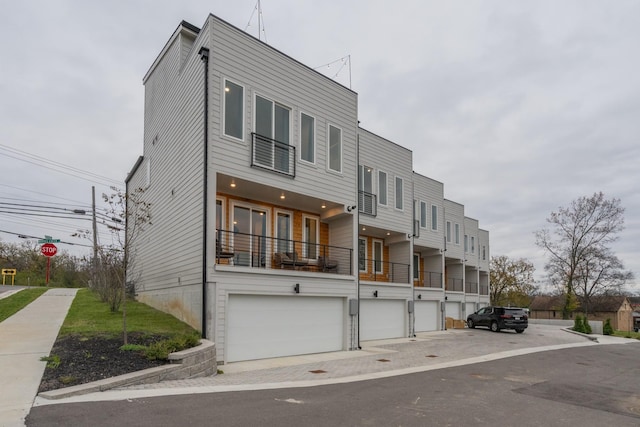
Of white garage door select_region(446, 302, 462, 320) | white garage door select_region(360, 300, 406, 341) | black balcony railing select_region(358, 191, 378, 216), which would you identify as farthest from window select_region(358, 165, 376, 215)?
white garage door select_region(446, 302, 462, 320)

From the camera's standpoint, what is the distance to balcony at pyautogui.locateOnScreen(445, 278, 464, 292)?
28750 mm

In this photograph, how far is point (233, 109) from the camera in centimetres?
1218

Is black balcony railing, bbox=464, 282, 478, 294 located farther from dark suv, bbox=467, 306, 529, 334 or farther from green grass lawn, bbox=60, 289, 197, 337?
green grass lawn, bbox=60, 289, 197, 337

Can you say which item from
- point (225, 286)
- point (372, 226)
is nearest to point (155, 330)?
point (225, 286)

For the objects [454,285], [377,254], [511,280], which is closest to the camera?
[377,254]

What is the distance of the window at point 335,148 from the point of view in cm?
1502

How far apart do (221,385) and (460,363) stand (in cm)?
735

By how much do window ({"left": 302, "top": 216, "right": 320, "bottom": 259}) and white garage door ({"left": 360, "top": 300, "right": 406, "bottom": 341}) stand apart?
3104 millimetres

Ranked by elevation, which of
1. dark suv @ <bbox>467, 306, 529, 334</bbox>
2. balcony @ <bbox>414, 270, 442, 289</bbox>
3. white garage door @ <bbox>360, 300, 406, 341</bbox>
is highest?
balcony @ <bbox>414, 270, 442, 289</bbox>

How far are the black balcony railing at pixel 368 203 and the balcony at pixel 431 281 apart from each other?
8.14 m

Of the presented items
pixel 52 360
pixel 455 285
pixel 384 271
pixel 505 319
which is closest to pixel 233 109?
pixel 52 360

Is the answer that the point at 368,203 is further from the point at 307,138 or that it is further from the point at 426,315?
the point at 426,315

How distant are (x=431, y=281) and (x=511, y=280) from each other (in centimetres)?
2343

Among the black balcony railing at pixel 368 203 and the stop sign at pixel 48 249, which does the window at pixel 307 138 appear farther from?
the stop sign at pixel 48 249
